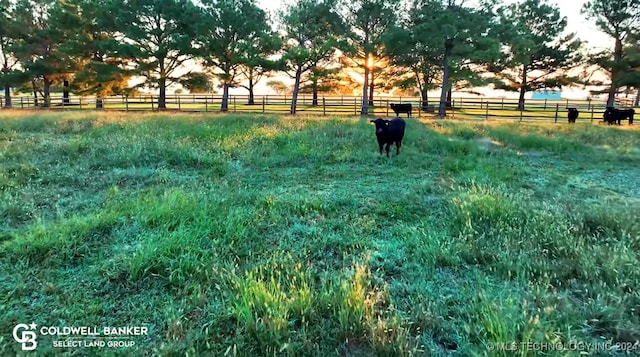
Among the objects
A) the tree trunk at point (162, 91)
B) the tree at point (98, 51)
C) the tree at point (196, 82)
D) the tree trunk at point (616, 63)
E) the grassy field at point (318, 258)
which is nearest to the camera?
the grassy field at point (318, 258)

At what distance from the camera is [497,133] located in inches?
462

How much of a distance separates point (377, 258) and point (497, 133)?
33.6 feet

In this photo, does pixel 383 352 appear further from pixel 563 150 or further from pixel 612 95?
pixel 612 95

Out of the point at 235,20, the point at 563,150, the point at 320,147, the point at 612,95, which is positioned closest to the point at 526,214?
the point at 320,147

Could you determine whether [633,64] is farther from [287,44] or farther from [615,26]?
[287,44]

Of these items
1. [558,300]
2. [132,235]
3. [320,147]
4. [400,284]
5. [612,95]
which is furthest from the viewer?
[612,95]

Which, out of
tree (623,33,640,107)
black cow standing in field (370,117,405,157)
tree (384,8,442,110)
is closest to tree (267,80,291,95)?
tree (384,8,442,110)

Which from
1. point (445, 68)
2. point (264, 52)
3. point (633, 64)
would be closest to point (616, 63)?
point (633, 64)

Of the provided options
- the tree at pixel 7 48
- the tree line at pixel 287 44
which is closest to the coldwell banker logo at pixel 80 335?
the tree line at pixel 287 44

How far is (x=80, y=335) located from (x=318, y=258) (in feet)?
6.23

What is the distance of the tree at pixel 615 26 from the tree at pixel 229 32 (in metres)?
Answer: 23.9

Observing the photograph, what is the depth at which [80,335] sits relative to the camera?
7.43 feet

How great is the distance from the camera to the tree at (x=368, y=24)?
2089cm

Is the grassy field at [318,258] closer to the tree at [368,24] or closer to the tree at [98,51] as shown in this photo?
the tree at [368,24]
